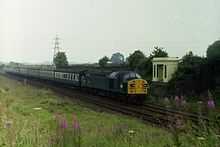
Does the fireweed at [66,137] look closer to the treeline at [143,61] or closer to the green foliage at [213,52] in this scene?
the green foliage at [213,52]

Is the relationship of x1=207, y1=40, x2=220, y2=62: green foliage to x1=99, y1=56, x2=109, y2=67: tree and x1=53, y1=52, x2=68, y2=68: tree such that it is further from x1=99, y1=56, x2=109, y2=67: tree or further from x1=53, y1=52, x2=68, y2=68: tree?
x1=53, y1=52, x2=68, y2=68: tree

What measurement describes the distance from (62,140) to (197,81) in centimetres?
2391

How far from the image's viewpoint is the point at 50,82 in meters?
50.9

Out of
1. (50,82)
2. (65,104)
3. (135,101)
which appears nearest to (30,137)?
(65,104)

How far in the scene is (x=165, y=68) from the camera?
112ft

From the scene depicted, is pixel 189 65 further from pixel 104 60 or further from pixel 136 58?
pixel 104 60

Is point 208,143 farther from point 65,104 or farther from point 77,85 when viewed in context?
point 77,85

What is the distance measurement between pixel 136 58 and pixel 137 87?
717 inches

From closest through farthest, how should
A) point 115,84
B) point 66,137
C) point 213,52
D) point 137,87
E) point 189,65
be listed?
1. point 66,137
2. point 137,87
3. point 115,84
4. point 213,52
5. point 189,65

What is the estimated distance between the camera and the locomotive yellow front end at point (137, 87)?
25.0 meters

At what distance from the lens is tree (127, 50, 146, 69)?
139 ft

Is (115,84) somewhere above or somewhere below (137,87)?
above

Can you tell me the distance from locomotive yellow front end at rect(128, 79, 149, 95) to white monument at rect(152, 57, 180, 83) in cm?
799

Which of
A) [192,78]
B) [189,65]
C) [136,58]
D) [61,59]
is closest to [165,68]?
[189,65]
